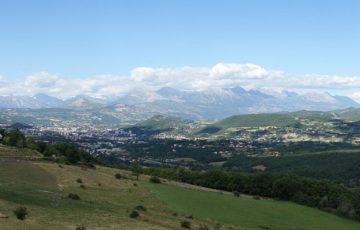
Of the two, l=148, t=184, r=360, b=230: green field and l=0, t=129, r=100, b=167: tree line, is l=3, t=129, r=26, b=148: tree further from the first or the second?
l=148, t=184, r=360, b=230: green field

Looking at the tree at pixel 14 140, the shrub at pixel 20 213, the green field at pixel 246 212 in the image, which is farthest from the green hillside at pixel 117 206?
the tree at pixel 14 140

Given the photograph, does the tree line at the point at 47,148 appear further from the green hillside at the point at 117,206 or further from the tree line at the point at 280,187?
the tree line at the point at 280,187

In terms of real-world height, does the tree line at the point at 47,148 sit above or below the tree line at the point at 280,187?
above

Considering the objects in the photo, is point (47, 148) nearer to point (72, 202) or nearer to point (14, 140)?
point (14, 140)

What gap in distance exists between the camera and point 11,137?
519ft

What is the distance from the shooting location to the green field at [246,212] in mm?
73062

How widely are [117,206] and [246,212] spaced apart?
97.2 feet

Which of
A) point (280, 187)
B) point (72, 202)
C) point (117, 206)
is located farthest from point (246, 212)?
point (280, 187)

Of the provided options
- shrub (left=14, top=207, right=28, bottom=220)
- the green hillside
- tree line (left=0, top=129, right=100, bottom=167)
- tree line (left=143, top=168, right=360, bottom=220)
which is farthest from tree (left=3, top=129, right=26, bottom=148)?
shrub (left=14, top=207, right=28, bottom=220)

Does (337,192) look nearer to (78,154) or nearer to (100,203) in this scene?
(78,154)

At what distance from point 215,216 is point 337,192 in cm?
6565

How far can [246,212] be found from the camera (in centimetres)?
Result: 8344

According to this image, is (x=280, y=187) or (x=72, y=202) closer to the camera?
(x=72, y=202)

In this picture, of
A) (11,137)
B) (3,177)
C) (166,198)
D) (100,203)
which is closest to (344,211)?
(166,198)
